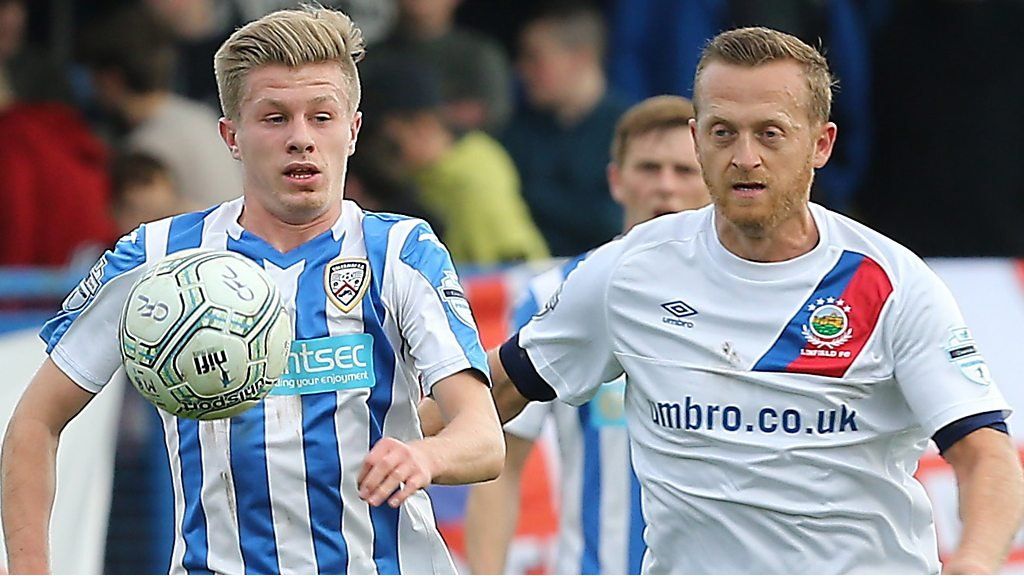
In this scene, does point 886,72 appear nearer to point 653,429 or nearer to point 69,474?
point 69,474

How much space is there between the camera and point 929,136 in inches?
415

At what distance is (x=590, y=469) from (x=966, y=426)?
227cm

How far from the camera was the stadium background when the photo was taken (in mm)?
8719

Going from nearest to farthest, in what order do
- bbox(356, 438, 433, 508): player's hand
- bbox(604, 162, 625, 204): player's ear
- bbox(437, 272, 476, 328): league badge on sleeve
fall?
1. bbox(356, 438, 433, 508): player's hand
2. bbox(437, 272, 476, 328): league badge on sleeve
3. bbox(604, 162, 625, 204): player's ear

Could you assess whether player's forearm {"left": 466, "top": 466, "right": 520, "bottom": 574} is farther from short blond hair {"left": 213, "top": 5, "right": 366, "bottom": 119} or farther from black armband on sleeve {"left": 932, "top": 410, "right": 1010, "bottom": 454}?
black armband on sleeve {"left": 932, "top": 410, "right": 1010, "bottom": 454}

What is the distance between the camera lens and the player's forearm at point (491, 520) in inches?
272

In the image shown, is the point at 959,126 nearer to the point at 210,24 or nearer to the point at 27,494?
the point at 210,24

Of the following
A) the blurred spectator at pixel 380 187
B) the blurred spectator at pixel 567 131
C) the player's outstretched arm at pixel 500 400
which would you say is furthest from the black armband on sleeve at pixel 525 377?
the blurred spectator at pixel 567 131

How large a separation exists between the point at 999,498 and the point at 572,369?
4.25ft

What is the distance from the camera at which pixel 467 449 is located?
4652 mm

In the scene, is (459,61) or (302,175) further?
(459,61)

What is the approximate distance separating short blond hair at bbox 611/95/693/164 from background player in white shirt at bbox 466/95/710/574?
0.08m

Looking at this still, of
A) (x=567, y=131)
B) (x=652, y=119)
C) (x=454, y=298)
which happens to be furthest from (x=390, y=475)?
(x=567, y=131)

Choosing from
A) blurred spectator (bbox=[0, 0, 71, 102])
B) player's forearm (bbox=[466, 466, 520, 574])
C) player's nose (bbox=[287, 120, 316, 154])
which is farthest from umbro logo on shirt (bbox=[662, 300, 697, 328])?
blurred spectator (bbox=[0, 0, 71, 102])
